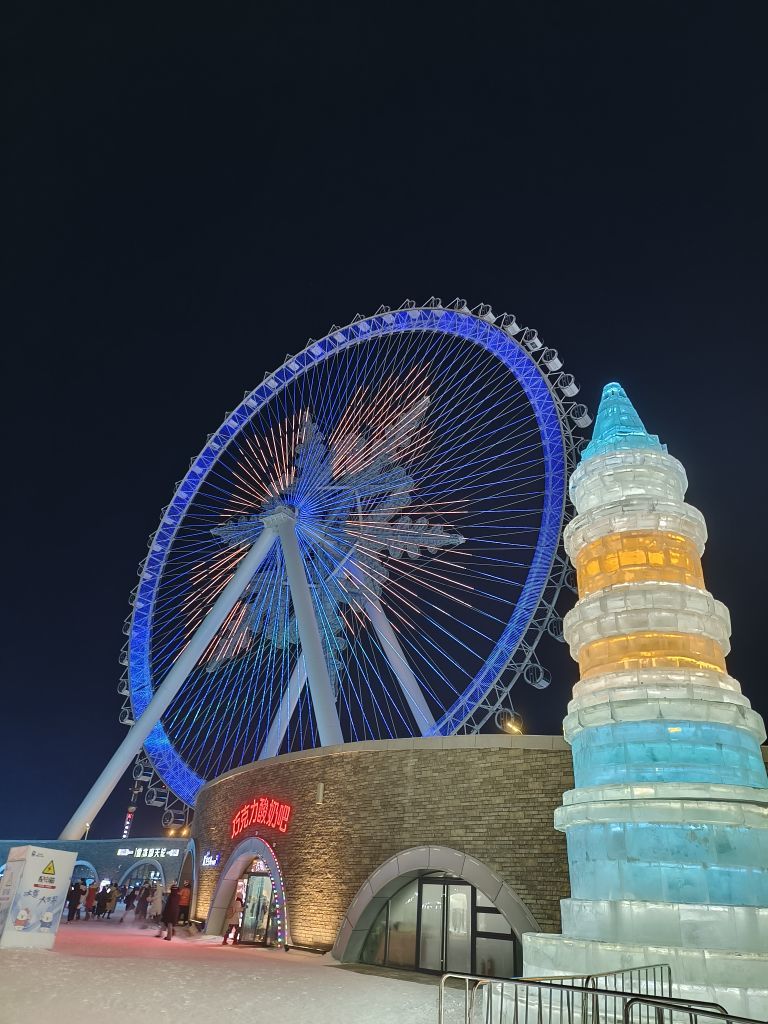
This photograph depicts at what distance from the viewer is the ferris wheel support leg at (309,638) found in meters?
19.6

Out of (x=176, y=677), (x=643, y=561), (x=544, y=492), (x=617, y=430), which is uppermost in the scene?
(x=544, y=492)

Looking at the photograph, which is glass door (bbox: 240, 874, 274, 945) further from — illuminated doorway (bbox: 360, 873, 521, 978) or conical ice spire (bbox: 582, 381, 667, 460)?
conical ice spire (bbox: 582, 381, 667, 460)

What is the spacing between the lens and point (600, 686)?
9.48 metres

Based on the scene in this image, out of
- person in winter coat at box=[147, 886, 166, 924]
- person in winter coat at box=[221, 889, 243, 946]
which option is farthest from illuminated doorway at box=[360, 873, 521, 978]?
person in winter coat at box=[147, 886, 166, 924]

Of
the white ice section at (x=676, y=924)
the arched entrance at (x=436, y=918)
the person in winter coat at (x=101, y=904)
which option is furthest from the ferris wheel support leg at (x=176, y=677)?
the white ice section at (x=676, y=924)

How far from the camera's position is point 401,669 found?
2406 cm

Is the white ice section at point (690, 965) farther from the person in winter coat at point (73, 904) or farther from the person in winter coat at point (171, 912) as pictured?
the person in winter coat at point (73, 904)

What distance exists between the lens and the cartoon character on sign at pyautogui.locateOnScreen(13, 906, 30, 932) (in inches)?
534

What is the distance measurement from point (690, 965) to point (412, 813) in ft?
25.9

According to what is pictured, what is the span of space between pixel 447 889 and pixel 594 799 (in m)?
6.75

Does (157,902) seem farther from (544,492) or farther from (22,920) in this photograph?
(544,492)

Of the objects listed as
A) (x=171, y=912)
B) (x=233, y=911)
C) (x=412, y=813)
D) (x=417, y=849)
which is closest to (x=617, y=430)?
(x=412, y=813)

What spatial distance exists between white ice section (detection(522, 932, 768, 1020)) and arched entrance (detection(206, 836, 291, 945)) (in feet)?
34.3

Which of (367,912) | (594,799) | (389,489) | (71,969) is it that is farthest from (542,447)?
(71,969)
